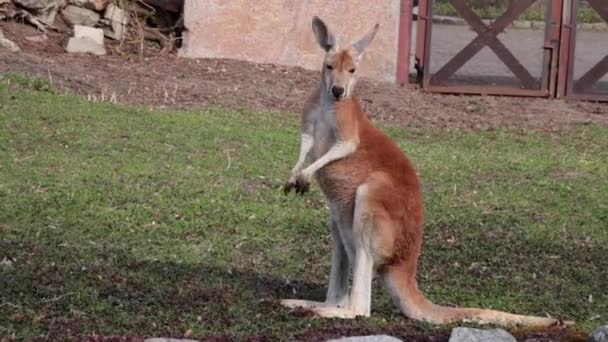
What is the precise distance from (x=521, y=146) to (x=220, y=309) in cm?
598

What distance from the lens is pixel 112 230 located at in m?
7.60

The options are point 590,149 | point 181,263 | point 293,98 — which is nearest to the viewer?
point 181,263

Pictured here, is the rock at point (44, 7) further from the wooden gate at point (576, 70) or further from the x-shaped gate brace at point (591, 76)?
the x-shaped gate brace at point (591, 76)

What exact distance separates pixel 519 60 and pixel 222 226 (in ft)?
23.0

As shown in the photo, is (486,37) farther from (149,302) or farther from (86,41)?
(149,302)

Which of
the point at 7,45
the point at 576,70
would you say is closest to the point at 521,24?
the point at 576,70

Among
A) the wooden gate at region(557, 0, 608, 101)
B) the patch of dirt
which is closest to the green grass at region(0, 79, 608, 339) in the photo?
the patch of dirt

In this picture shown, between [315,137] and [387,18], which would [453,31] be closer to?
[387,18]

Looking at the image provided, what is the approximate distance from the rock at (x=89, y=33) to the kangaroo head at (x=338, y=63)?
789 centimetres

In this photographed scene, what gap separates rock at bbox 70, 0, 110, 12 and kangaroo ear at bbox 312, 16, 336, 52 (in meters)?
8.27

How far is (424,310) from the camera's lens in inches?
233

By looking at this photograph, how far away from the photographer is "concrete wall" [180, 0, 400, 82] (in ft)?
45.6

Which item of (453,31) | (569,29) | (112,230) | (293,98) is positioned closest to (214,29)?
(293,98)

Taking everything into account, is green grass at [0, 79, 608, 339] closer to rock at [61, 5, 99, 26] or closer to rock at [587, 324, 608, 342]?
rock at [587, 324, 608, 342]
